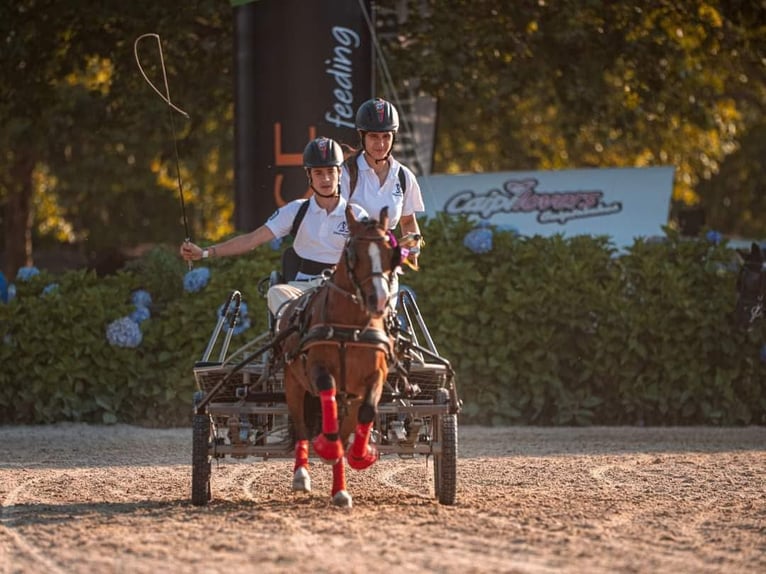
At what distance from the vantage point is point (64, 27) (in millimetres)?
19781

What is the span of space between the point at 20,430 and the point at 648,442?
589 centimetres

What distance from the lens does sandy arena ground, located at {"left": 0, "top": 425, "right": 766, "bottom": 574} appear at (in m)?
7.18

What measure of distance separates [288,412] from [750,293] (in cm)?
683

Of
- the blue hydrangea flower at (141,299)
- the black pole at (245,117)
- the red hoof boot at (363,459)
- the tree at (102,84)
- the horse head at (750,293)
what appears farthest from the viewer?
the tree at (102,84)

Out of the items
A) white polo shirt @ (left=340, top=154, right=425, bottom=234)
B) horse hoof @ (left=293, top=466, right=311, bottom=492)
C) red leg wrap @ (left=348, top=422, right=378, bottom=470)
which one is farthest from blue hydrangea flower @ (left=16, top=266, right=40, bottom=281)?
red leg wrap @ (left=348, top=422, right=378, bottom=470)

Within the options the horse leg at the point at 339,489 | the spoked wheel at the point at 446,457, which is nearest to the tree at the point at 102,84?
the spoked wheel at the point at 446,457

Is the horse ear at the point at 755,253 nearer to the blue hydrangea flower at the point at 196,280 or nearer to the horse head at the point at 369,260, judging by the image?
the blue hydrangea flower at the point at 196,280

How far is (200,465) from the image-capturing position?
9.09 metres

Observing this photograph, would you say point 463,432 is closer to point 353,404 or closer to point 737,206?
point 353,404

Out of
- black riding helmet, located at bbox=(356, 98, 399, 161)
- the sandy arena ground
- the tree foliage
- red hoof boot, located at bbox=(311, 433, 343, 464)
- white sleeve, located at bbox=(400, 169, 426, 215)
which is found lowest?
the sandy arena ground

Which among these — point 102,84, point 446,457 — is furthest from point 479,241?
point 102,84

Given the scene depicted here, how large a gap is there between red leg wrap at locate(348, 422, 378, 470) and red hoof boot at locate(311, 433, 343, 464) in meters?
0.09

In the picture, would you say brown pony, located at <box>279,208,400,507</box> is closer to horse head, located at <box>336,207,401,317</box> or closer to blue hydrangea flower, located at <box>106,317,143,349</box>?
horse head, located at <box>336,207,401,317</box>

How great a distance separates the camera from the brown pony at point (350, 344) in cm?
839
